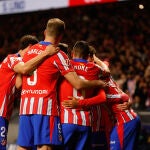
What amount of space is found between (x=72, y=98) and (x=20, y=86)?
24.1 inches

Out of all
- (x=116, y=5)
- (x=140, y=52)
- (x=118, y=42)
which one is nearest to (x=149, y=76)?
(x=140, y=52)

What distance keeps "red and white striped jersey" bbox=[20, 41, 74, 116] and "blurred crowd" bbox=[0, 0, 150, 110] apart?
16.8 ft

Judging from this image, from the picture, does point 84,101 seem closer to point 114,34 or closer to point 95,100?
point 95,100

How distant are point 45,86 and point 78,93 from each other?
0.39 meters

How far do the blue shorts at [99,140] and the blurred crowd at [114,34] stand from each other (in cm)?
389

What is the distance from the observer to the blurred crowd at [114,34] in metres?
10.3

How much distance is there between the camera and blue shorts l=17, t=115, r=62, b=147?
14.8ft

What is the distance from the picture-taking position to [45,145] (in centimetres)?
452

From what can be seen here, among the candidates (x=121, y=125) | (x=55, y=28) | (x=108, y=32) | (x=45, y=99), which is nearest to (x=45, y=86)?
(x=45, y=99)

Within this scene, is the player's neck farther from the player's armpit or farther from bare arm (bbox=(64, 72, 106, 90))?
the player's armpit

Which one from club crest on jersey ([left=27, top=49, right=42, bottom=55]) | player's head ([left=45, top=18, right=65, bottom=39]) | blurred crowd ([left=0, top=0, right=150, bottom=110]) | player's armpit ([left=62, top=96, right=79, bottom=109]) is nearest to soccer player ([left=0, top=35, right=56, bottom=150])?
club crest on jersey ([left=27, top=49, right=42, bottom=55])

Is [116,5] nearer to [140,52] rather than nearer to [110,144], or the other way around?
[140,52]

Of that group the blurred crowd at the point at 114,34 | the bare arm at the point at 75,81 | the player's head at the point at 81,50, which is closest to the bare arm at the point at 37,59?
the bare arm at the point at 75,81

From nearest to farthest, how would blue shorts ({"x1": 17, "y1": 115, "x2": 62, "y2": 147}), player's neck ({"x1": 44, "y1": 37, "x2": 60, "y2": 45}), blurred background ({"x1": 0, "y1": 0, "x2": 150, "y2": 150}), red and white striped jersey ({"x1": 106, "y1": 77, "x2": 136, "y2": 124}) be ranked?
blue shorts ({"x1": 17, "y1": 115, "x2": 62, "y2": 147}) → player's neck ({"x1": 44, "y1": 37, "x2": 60, "y2": 45}) → red and white striped jersey ({"x1": 106, "y1": 77, "x2": 136, "y2": 124}) → blurred background ({"x1": 0, "y1": 0, "x2": 150, "y2": 150})
